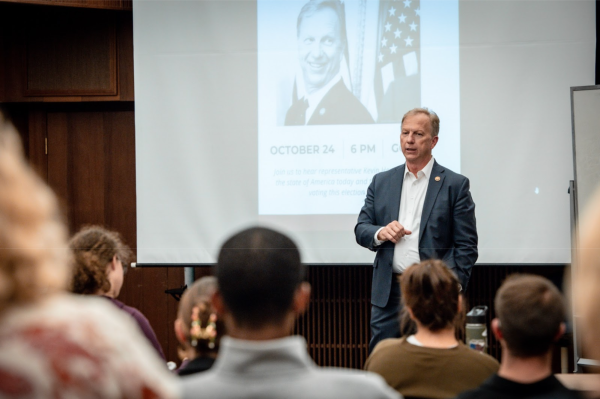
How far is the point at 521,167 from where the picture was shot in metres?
3.74

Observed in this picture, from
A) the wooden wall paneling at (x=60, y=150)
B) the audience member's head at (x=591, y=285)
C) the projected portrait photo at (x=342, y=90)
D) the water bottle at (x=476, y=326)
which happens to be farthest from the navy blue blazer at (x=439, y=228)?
the wooden wall paneling at (x=60, y=150)

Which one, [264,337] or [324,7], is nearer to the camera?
[264,337]

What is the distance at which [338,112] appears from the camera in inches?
153

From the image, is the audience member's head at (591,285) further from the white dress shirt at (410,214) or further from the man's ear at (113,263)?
the white dress shirt at (410,214)

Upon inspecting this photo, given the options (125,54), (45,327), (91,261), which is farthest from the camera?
(125,54)

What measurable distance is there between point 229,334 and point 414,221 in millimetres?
1993

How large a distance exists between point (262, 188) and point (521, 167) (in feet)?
5.22

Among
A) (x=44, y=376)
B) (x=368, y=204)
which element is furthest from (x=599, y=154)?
(x=44, y=376)

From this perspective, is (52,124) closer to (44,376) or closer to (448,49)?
(448,49)

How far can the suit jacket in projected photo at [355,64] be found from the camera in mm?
3809

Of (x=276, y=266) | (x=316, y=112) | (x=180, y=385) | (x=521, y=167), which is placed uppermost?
(x=316, y=112)

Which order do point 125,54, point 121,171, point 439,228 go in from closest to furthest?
point 439,228 → point 125,54 → point 121,171

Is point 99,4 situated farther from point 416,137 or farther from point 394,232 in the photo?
A: point 394,232

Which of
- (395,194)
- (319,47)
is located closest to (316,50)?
(319,47)
